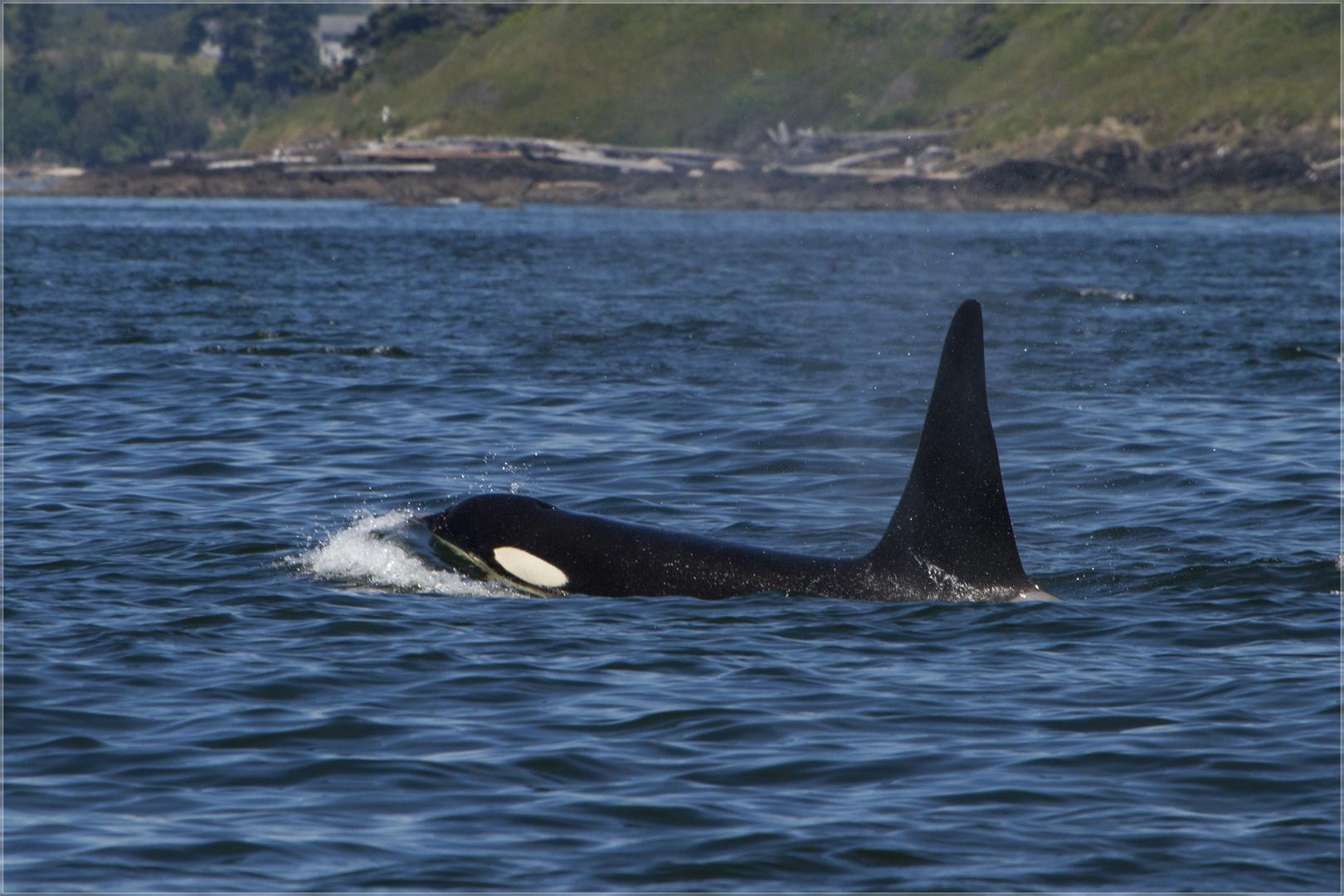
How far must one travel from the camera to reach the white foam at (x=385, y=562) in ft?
33.1

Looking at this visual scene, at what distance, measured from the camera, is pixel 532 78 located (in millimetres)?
136250

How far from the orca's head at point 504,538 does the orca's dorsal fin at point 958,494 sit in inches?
87.0

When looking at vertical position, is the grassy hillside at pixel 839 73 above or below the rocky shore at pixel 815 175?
above

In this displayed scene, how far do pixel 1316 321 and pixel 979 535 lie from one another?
21571 mm

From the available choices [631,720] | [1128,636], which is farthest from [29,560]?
[1128,636]

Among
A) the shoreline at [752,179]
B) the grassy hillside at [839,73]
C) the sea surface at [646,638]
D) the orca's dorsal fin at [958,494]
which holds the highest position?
the grassy hillside at [839,73]

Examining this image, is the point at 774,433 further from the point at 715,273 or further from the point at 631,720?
the point at 715,273

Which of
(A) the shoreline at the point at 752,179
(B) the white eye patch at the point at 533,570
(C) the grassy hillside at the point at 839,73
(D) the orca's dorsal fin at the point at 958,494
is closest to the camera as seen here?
(D) the orca's dorsal fin at the point at 958,494

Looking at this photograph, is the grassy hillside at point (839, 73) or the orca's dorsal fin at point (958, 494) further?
the grassy hillside at point (839, 73)

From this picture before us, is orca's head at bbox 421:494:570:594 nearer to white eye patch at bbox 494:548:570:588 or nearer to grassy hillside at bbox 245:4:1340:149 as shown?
white eye patch at bbox 494:548:570:588

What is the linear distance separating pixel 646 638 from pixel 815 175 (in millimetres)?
98848

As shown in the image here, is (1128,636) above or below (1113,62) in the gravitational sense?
below

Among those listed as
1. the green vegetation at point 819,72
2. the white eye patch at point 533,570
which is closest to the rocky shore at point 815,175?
the green vegetation at point 819,72

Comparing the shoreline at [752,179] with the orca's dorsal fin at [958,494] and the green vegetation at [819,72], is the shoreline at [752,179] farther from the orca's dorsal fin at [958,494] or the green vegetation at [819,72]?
the orca's dorsal fin at [958,494]
